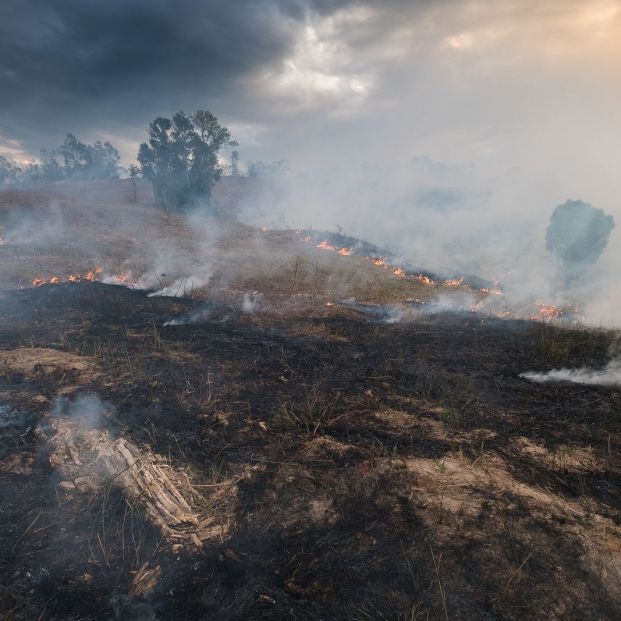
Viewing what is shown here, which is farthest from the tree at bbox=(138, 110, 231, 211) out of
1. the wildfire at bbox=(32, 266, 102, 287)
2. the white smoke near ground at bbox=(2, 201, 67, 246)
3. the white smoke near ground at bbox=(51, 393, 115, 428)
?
the white smoke near ground at bbox=(51, 393, 115, 428)

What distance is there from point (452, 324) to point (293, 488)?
9065 millimetres

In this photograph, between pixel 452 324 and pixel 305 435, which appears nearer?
pixel 305 435

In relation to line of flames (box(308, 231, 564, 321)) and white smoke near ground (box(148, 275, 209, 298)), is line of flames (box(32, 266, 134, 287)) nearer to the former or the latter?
white smoke near ground (box(148, 275, 209, 298))

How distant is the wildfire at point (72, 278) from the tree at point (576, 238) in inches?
1883

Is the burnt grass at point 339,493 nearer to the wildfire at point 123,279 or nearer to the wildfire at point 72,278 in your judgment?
the wildfire at point 123,279

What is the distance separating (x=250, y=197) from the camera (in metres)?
69.4

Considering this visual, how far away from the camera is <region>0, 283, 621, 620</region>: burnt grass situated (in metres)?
2.97

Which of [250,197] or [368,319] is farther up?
[250,197]

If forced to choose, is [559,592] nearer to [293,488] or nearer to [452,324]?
[293,488]

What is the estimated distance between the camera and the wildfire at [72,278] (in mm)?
16353

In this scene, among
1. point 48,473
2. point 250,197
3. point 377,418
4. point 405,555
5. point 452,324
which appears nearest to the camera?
point 405,555

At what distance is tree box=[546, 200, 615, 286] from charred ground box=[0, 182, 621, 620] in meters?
42.5

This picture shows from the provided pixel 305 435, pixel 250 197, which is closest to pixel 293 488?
pixel 305 435

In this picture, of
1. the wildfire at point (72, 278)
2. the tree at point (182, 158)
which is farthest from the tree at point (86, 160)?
the wildfire at point (72, 278)
